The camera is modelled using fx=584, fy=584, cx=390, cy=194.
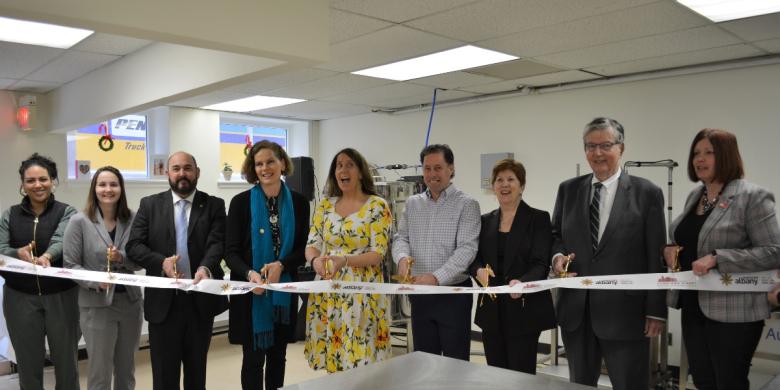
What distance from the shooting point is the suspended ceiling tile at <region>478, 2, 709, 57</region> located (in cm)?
344

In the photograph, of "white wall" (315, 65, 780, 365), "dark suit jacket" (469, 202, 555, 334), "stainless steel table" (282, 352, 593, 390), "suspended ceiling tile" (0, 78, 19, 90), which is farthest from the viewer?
"suspended ceiling tile" (0, 78, 19, 90)

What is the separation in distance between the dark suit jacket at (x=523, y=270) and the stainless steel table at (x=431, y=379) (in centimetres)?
70

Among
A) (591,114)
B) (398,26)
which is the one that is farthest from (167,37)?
(591,114)

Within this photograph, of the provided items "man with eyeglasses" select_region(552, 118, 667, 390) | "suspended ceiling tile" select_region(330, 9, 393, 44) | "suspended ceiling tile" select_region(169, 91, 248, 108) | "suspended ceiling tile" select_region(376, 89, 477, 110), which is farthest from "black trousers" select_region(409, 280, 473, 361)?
"suspended ceiling tile" select_region(169, 91, 248, 108)

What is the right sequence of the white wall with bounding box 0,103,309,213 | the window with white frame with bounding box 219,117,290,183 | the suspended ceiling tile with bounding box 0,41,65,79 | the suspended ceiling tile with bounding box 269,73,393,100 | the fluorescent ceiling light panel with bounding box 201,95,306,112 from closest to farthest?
the suspended ceiling tile with bounding box 0,41,65,79, the suspended ceiling tile with bounding box 269,73,393,100, the white wall with bounding box 0,103,309,213, the fluorescent ceiling light panel with bounding box 201,95,306,112, the window with white frame with bounding box 219,117,290,183

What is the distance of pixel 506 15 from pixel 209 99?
3.78 m

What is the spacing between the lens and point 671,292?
270 centimetres

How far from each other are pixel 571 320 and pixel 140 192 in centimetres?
525

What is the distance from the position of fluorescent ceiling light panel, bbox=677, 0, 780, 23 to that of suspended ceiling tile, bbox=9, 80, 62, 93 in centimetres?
521

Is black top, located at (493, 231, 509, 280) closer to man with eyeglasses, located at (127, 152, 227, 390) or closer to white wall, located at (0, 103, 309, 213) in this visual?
man with eyeglasses, located at (127, 152, 227, 390)

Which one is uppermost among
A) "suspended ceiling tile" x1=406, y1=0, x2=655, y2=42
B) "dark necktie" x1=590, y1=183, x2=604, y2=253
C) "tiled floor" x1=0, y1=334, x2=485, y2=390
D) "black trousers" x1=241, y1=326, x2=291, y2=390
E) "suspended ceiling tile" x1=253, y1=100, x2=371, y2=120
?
"suspended ceiling tile" x1=406, y1=0, x2=655, y2=42

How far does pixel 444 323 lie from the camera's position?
116 inches

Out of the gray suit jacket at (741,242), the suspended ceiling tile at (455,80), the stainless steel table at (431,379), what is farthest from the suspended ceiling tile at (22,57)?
the gray suit jacket at (741,242)

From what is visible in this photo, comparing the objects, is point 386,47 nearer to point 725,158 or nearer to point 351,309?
point 351,309
